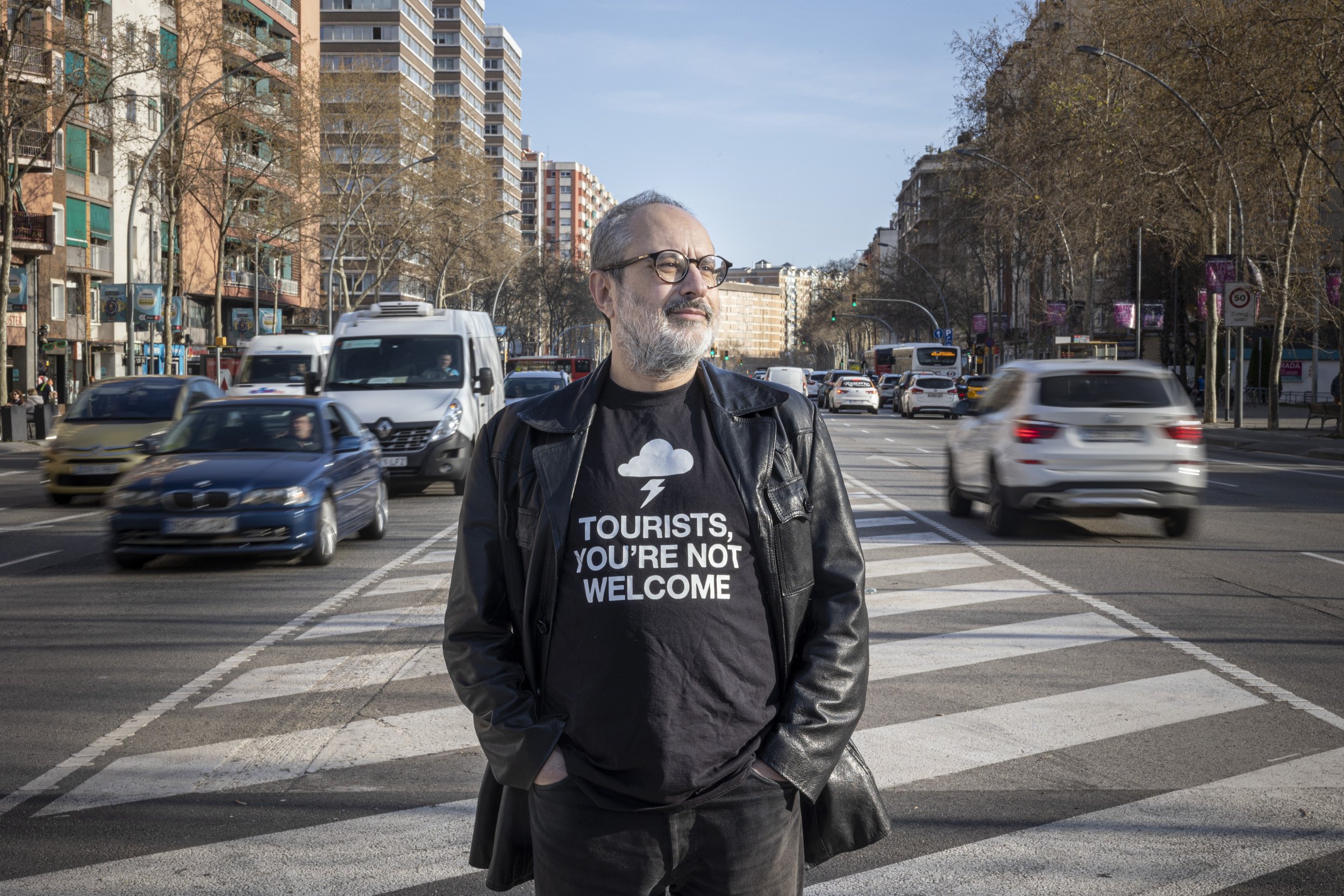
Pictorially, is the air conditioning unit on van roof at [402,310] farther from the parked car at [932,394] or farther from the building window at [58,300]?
the building window at [58,300]

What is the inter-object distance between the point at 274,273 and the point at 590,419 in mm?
78303

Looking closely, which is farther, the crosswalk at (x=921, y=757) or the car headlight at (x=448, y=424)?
the car headlight at (x=448, y=424)

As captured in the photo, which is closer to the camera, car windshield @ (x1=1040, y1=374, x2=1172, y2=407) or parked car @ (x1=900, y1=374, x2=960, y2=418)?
car windshield @ (x1=1040, y1=374, x2=1172, y2=407)

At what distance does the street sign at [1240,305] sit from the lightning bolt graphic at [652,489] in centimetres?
3554

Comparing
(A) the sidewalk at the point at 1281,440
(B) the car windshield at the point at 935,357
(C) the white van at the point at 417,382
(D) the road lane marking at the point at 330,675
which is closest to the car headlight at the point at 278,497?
(D) the road lane marking at the point at 330,675

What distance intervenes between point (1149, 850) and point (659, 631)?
2707 mm

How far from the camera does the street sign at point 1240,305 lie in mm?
35281

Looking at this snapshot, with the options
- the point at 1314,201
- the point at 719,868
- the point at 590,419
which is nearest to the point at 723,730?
the point at 719,868

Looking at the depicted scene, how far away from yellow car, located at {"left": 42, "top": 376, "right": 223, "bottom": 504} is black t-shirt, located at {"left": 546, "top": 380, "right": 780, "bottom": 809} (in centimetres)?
1597

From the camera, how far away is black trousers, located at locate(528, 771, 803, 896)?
2525 mm

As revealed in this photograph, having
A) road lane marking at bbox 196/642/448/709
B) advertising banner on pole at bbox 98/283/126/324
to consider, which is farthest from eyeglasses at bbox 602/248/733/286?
advertising banner on pole at bbox 98/283/126/324

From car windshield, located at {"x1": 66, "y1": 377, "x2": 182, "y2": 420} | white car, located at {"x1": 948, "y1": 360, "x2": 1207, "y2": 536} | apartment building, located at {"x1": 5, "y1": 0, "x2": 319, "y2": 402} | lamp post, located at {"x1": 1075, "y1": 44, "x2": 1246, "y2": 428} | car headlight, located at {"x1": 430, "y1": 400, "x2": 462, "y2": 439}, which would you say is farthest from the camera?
apartment building, located at {"x1": 5, "y1": 0, "x2": 319, "y2": 402}

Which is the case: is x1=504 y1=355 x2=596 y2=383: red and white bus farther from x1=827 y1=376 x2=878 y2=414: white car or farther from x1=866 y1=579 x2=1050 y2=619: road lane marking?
x1=866 y1=579 x2=1050 y2=619: road lane marking

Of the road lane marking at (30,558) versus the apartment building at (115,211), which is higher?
the apartment building at (115,211)
